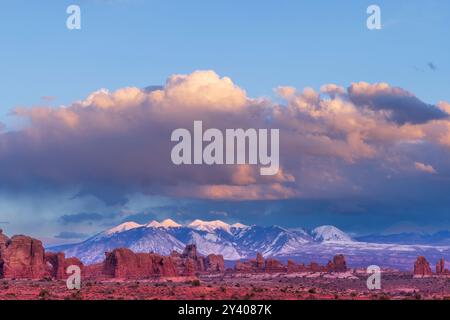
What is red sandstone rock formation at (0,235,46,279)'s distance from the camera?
541 ft

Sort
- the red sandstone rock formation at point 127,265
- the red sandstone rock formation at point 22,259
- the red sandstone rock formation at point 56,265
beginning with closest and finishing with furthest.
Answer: the red sandstone rock formation at point 22,259, the red sandstone rock formation at point 56,265, the red sandstone rock formation at point 127,265

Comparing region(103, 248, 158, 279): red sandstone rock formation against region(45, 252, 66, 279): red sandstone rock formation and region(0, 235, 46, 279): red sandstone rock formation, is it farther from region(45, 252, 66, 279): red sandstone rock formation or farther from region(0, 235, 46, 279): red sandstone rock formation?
region(0, 235, 46, 279): red sandstone rock formation

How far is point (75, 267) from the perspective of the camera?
16425 cm

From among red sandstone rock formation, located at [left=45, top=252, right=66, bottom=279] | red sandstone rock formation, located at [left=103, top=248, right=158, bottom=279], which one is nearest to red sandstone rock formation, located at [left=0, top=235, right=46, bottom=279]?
red sandstone rock formation, located at [left=45, top=252, right=66, bottom=279]

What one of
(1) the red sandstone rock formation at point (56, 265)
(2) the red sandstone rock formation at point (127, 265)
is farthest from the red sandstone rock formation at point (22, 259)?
(2) the red sandstone rock formation at point (127, 265)

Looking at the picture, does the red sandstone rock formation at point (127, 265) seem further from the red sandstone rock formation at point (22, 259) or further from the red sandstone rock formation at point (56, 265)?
the red sandstone rock formation at point (22, 259)

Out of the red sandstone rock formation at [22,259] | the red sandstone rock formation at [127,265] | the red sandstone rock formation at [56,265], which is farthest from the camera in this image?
the red sandstone rock formation at [127,265]

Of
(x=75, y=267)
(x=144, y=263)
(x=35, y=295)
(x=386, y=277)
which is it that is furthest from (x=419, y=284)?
(x=35, y=295)

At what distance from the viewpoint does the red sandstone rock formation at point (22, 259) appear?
16488cm
